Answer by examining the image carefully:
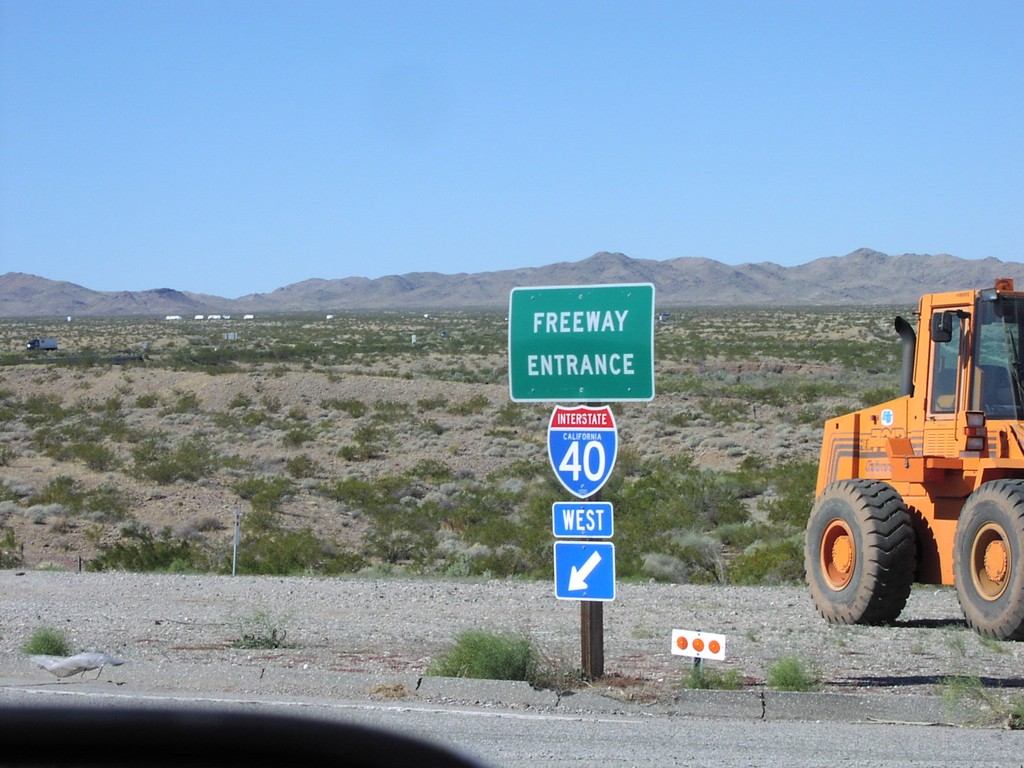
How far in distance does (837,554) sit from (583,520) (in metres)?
4.45

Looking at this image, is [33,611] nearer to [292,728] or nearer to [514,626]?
[514,626]

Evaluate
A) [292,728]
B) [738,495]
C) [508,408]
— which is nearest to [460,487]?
[738,495]

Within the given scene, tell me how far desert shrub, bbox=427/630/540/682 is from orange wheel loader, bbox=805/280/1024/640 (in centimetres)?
376

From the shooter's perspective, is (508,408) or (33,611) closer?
(33,611)

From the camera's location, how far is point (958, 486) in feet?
38.0

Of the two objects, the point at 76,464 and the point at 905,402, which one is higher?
the point at 905,402

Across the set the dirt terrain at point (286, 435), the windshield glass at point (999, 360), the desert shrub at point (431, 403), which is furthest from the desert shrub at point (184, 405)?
the windshield glass at point (999, 360)

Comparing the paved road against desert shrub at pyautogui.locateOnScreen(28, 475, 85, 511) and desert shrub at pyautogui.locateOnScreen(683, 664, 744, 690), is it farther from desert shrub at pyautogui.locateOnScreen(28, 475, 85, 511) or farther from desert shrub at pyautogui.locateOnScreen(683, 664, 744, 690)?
desert shrub at pyautogui.locateOnScreen(28, 475, 85, 511)

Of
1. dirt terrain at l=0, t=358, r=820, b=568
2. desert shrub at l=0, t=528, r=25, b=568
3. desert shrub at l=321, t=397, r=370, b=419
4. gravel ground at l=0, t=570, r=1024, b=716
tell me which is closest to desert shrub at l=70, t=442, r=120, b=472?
dirt terrain at l=0, t=358, r=820, b=568

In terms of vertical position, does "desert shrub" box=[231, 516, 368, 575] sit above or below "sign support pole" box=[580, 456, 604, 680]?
below

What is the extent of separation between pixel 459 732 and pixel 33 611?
6.64 m

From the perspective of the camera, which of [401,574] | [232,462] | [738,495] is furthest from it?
[232,462]

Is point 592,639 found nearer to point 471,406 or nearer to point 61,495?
point 61,495

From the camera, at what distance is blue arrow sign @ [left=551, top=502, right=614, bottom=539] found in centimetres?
927
